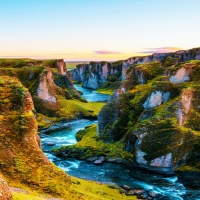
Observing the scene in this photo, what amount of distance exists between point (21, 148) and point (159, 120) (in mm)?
30759

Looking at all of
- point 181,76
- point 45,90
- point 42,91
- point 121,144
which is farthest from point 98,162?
point 45,90

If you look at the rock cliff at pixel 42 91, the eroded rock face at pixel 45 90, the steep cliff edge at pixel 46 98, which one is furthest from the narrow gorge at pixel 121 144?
the eroded rock face at pixel 45 90

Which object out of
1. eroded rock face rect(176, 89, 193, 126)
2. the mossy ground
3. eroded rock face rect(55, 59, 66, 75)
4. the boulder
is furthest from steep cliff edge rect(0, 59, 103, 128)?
eroded rock face rect(176, 89, 193, 126)

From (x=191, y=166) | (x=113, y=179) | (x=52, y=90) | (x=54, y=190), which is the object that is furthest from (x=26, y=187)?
(x=52, y=90)

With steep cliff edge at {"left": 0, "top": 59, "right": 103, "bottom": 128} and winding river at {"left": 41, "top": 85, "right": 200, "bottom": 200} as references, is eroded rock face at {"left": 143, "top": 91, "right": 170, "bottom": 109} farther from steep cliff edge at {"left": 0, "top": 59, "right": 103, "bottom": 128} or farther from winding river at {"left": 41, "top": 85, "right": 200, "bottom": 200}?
steep cliff edge at {"left": 0, "top": 59, "right": 103, "bottom": 128}

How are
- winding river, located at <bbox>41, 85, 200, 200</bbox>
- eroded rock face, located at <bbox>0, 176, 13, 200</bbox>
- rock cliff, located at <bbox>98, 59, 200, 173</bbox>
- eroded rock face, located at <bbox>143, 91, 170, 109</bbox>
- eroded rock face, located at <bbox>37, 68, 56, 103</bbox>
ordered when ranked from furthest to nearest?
1. eroded rock face, located at <bbox>37, 68, 56, 103</bbox>
2. eroded rock face, located at <bbox>143, 91, 170, 109</bbox>
3. rock cliff, located at <bbox>98, 59, 200, 173</bbox>
4. winding river, located at <bbox>41, 85, 200, 200</bbox>
5. eroded rock face, located at <bbox>0, 176, 13, 200</bbox>

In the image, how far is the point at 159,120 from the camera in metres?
59.2

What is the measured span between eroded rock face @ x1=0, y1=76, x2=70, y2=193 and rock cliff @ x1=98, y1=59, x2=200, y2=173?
2396cm

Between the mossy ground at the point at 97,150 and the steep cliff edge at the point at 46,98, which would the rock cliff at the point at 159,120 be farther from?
the steep cliff edge at the point at 46,98

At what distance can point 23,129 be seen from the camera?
127 feet

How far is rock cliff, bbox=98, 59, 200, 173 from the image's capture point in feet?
184

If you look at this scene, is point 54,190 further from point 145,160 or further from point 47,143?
point 47,143

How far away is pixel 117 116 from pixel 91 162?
15.4 meters

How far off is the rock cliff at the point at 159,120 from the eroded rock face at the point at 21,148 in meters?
24.0
